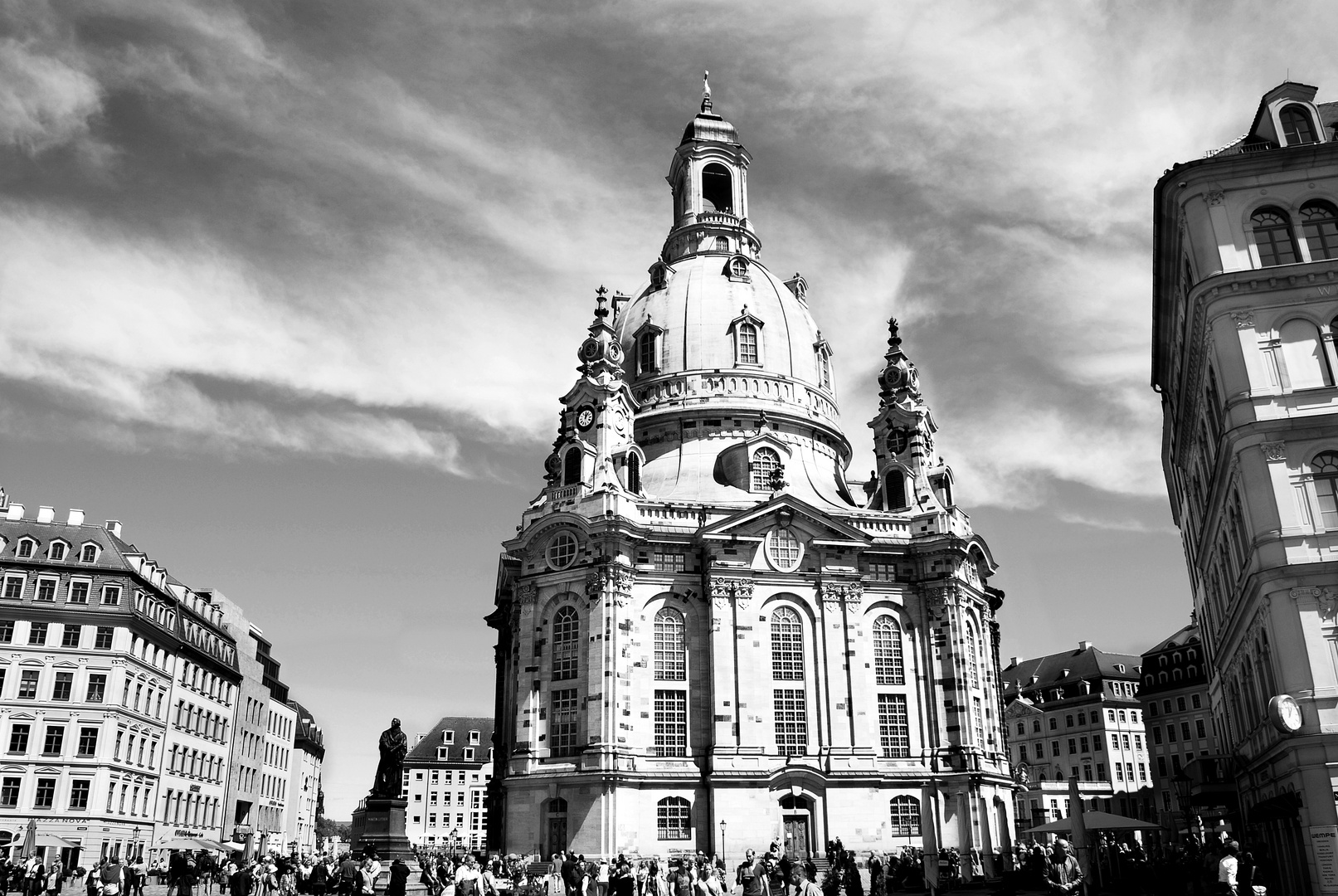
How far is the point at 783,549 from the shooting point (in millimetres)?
67000

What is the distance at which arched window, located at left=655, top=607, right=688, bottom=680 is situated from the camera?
64875mm

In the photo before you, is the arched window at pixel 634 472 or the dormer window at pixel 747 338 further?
the dormer window at pixel 747 338

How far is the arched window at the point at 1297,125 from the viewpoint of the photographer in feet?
125

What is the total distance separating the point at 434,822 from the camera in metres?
126

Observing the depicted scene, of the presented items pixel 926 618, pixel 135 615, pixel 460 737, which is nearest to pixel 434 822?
pixel 460 737

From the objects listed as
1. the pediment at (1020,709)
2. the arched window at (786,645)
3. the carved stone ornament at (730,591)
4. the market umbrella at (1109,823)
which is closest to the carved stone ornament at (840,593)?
the arched window at (786,645)

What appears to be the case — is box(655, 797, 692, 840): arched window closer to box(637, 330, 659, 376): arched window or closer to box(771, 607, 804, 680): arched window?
box(771, 607, 804, 680): arched window

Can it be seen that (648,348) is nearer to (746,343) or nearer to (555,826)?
(746,343)

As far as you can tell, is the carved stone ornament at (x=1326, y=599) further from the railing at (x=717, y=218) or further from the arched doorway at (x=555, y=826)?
the railing at (x=717, y=218)

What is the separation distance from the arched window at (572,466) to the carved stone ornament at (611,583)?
766 cm

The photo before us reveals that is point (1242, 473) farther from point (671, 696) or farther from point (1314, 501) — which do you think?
point (671, 696)

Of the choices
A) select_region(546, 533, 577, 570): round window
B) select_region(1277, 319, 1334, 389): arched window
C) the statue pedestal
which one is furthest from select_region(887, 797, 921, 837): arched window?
select_region(1277, 319, 1334, 389): arched window

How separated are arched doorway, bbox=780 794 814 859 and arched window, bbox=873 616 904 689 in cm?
903

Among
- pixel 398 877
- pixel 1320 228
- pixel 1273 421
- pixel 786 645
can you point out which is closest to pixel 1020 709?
Answer: pixel 786 645
